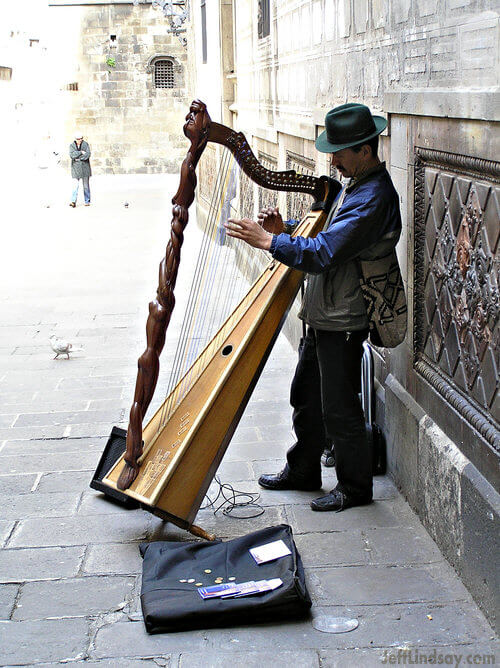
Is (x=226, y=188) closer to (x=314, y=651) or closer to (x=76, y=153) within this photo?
(x=314, y=651)

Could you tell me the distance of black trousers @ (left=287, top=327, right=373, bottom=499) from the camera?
413 centimetres

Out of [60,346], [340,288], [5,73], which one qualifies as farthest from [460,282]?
[5,73]

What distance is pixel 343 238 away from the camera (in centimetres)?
379

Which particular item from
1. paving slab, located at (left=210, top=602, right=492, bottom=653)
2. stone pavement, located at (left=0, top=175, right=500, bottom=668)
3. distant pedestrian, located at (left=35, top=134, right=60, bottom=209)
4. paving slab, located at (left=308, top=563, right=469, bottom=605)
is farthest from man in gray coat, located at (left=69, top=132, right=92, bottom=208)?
paving slab, located at (left=210, top=602, right=492, bottom=653)

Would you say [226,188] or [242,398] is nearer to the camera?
[242,398]

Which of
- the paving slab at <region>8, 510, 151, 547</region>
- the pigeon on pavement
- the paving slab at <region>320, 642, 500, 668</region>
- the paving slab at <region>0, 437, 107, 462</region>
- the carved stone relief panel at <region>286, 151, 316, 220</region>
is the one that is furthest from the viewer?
the pigeon on pavement

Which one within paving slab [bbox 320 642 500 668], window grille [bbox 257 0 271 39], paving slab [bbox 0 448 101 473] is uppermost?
window grille [bbox 257 0 271 39]

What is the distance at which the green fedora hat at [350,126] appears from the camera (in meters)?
3.90

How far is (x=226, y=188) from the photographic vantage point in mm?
4203

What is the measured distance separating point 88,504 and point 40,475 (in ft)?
1.84

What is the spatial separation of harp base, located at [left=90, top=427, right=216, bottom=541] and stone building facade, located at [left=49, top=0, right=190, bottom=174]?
2729 centimetres

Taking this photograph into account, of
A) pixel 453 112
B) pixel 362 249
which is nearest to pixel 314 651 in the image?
pixel 362 249

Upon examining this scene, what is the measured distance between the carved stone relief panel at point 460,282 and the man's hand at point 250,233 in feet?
2.29

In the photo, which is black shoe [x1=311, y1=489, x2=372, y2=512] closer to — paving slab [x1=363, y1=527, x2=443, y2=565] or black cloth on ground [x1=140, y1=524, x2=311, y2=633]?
paving slab [x1=363, y1=527, x2=443, y2=565]
